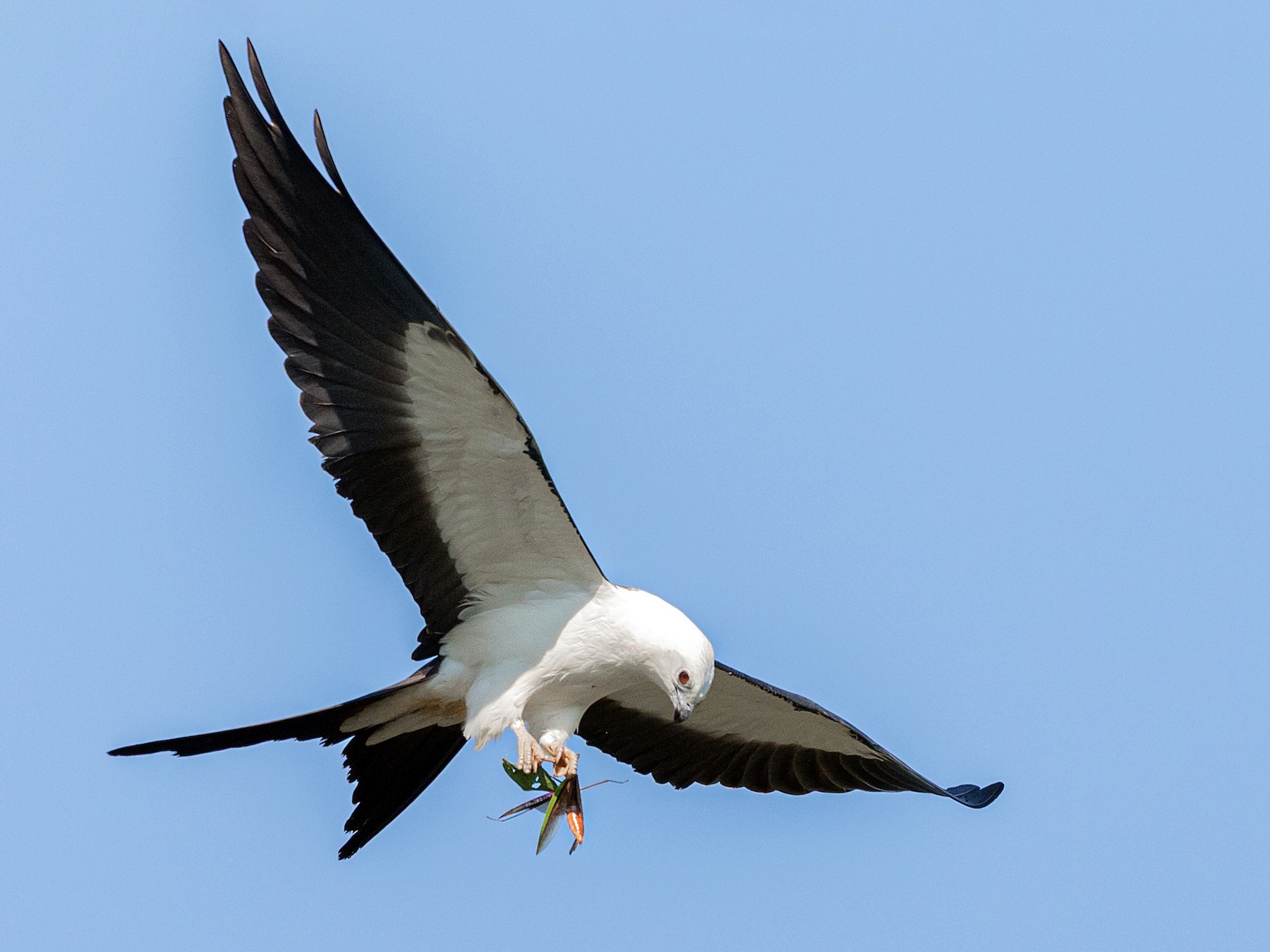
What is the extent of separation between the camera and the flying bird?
6508 mm

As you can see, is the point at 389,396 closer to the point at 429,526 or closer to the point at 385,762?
the point at 429,526

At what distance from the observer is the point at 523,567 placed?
733cm

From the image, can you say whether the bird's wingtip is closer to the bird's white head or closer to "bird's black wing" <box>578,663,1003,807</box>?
"bird's black wing" <box>578,663,1003,807</box>

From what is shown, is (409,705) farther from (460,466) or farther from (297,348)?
(297,348)

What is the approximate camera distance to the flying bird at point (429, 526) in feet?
21.4

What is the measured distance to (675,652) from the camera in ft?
23.0

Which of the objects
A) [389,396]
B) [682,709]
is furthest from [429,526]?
[682,709]

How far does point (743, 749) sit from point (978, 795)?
4.05ft

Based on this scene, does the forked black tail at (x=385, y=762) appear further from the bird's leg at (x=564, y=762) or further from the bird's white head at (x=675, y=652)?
the bird's white head at (x=675, y=652)

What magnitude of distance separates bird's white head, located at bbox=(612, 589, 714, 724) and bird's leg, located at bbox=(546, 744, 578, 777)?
1.58ft

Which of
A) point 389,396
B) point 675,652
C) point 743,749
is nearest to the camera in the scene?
point 389,396

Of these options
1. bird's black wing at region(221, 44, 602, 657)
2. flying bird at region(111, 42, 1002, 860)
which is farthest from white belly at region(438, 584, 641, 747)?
bird's black wing at region(221, 44, 602, 657)

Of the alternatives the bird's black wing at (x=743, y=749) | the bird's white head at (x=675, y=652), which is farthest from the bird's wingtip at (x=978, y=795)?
the bird's white head at (x=675, y=652)

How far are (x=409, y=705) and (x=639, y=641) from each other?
110cm
